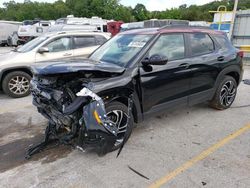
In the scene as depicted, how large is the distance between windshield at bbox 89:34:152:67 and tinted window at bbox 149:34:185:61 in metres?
0.19

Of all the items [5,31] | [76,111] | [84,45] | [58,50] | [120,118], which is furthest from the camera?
[5,31]

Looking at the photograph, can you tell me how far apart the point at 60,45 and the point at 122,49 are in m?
3.33

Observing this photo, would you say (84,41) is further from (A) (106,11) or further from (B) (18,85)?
(A) (106,11)

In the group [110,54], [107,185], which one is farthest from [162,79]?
[107,185]

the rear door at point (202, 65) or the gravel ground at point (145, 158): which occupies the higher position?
the rear door at point (202, 65)

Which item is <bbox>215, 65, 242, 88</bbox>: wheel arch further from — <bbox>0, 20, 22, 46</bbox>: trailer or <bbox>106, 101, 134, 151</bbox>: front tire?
<bbox>0, 20, 22, 46</bbox>: trailer

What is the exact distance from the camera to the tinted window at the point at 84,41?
22.1ft

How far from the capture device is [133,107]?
11.0 feet

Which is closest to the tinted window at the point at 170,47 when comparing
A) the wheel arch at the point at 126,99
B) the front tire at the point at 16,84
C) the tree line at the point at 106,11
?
the wheel arch at the point at 126,99

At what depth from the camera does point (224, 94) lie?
479 cm

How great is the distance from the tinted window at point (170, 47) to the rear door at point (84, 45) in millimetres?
3437

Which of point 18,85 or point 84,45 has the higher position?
point 84,45

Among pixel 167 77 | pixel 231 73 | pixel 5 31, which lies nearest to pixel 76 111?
pixel 167 77

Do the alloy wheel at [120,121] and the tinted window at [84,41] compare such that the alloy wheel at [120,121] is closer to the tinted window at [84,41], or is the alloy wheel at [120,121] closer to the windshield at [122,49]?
the windshield at [122,49]
